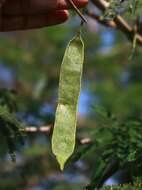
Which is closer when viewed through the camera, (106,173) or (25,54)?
(106,173)

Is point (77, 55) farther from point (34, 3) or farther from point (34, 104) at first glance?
point (34, 104)

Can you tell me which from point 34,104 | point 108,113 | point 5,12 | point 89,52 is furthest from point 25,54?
point 5,12

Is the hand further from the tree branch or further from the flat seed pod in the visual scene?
the tree branch

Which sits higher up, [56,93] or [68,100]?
[68,100]

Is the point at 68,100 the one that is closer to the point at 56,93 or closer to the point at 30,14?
the point at 30,14

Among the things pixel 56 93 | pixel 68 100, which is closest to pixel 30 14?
pixel 68 100

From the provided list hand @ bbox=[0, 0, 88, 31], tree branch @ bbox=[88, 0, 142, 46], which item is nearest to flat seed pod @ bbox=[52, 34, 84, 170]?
hand @ bbox=[0, 0, 88, 31]

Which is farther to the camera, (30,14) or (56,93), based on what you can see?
(56,93)
